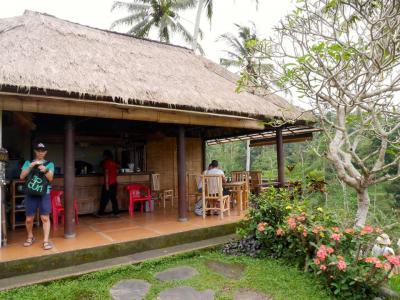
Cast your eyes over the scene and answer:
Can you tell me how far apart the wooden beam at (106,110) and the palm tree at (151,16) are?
12.1m

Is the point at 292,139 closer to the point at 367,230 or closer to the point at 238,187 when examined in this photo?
the point at 238,187

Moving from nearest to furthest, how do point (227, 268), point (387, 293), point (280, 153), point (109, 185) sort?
point (387, 293), point (227, 268), point (109, 185), point (280, 153)

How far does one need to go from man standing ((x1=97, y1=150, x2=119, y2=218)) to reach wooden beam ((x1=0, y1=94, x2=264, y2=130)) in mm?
1626

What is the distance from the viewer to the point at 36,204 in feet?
12.5

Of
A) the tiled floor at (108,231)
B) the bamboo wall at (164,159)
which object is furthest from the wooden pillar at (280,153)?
the bamboo wall at (164,159)

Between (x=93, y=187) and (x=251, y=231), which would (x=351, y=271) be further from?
(x=93, y=187)

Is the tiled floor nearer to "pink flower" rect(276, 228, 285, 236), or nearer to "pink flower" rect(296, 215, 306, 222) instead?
"pink flower" rect(276, 228, 285, 236)

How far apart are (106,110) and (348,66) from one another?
3.59m

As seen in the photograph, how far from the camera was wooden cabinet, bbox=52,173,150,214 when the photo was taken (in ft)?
20.1

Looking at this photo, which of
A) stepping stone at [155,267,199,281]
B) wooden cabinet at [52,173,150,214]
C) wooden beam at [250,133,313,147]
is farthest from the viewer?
wooden beam at [250,133,313,147]

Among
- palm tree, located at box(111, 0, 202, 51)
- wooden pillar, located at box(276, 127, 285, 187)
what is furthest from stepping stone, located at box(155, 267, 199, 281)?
palm tree, located at box(111, 0, 202, 51)

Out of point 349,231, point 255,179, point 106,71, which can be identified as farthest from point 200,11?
point 349,231

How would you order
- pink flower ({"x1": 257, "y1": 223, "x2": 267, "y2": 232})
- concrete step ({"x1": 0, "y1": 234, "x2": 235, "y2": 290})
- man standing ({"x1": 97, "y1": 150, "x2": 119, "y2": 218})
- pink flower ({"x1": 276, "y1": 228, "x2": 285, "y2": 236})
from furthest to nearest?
1. man standing ({"x1": 97, "y1": 150, "x2": 119, "y2": 218})
2. pink flower ({"x1": 257, "y1": 223, "x2": 267, "y2": 232})
3. pink flower ({"x1": 276, "y1": 228, "x2": 285, "y2": 236})
4. concrete step ({"x1": 0, "y1": 234, "x2": 235, "y2": 290})

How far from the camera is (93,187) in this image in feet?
20.8
